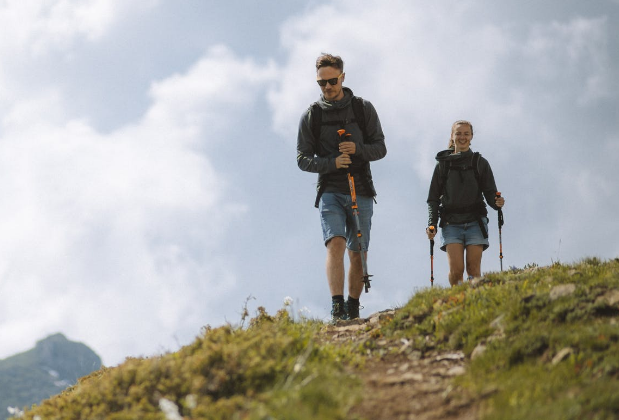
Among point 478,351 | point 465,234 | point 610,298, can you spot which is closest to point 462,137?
point 465,234

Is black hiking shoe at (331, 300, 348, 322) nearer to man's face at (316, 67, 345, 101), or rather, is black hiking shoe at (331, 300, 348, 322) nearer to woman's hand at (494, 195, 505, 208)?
man's face at (316, 67, 345, 101)

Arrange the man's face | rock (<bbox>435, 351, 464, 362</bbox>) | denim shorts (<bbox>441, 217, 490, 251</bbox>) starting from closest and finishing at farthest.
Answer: rock (<bbox>435, 351, 464, 362</bbox>) → the man's face → denim shorts (<bbox>441, 217, 490, 251</bbox>)

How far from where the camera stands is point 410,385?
5895 millimetres

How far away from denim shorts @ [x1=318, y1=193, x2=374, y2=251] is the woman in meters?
2.06

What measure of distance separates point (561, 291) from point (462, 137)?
508 cm

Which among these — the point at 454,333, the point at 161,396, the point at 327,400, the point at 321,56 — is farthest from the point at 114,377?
the point at 321,56

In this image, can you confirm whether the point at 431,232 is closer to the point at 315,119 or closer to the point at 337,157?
the point at 337,157

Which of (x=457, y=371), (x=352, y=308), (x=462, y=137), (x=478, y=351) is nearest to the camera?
(x=457, y=371)

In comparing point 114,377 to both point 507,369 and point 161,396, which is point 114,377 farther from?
point 507,369

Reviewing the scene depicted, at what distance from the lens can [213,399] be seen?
5293mm

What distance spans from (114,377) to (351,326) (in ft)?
13.6

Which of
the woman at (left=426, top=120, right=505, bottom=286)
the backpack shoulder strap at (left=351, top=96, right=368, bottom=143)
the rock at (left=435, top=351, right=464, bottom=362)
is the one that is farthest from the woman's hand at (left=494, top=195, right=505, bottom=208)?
the rock at (left=435, top=351, right=464, bottom=362)

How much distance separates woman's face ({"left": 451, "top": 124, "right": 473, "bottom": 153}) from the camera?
1173 centimetres

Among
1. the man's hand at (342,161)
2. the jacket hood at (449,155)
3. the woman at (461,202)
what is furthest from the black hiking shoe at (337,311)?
the jacket hood at (449,155)
